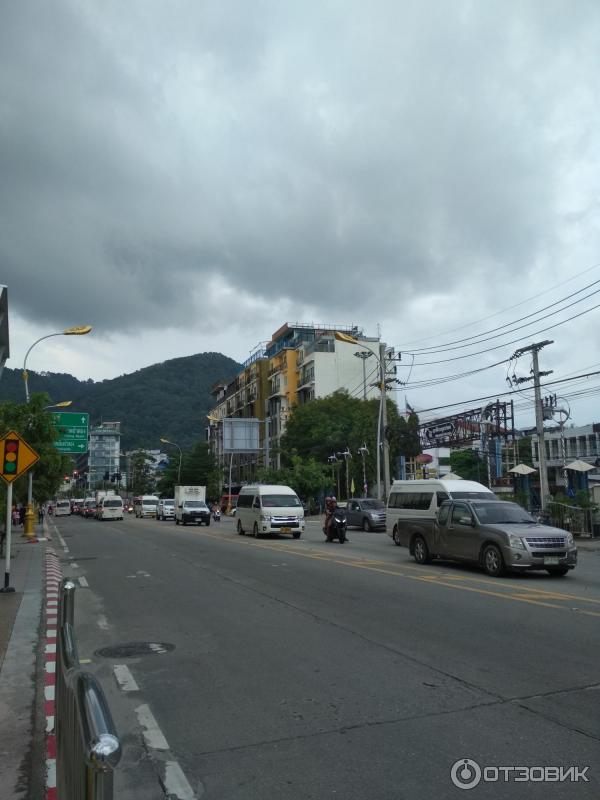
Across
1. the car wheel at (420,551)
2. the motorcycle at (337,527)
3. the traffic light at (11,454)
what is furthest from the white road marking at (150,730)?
the motorcycle at (337,527)

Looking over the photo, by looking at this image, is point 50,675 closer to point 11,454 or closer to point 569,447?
point 11,454

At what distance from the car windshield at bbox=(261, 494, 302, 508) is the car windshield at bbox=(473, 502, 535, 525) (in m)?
13.3

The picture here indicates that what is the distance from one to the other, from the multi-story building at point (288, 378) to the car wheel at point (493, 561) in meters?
51.8

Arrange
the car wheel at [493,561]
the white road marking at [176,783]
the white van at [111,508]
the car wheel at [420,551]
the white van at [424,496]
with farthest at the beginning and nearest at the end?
the white van at [111,508]
the white van at [424,496]
the car wheel at [420,551]
the car wheel at [493,561]
the white road marking at [176,783]

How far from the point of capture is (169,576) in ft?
50.5

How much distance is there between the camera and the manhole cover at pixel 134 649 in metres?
8.00

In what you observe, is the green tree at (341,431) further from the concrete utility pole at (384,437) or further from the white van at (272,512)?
the white van at (272,512)

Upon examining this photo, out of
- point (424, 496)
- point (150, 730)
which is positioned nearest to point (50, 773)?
point (150, 730)

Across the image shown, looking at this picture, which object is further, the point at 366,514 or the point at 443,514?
the point at 366,514

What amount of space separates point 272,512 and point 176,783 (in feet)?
75.4

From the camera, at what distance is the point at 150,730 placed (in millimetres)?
5465

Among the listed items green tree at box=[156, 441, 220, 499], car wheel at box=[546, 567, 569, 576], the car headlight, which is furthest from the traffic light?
green tree at box=[156, 441, 220, 499]

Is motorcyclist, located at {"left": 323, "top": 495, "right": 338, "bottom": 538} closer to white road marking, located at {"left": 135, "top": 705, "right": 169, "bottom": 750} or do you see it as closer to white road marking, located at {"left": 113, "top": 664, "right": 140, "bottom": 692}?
white road marking, located at {"left": 113, "top": 664, "right": 140, "bottom": 692}

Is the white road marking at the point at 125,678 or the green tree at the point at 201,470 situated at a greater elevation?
the green tree at the point at 201,470
